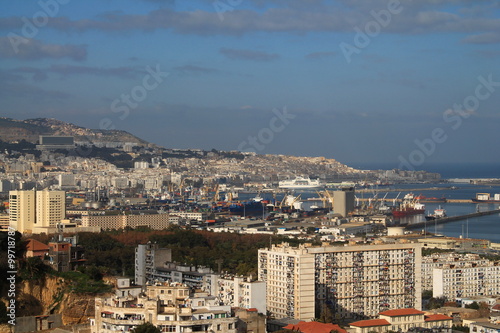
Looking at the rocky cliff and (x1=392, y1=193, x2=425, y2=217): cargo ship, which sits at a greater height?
(x1=392, y1=193, x2=425, y2=217): cargo ship

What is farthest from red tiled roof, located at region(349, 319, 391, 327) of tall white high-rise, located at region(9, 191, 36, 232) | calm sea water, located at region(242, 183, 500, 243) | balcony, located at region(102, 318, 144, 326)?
calm sea water, located at region(242, 183, 500, 243)

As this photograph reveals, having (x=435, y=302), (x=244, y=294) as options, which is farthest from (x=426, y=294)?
(x=244, y=294)

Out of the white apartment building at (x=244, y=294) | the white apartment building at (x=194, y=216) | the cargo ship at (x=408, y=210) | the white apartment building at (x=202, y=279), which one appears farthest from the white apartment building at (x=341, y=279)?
the cargo ship at (x=408, y=210)

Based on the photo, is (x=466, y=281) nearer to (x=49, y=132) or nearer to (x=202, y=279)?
(x=202, y=279)

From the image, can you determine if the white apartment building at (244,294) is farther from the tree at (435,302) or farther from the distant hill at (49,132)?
the distant hill at (49,132)

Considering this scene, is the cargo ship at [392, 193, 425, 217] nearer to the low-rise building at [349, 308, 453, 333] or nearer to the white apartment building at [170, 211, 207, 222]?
the white apartment building at [170, 211, 207, 222]

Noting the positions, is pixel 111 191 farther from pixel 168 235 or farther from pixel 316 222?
pixel 168 235
